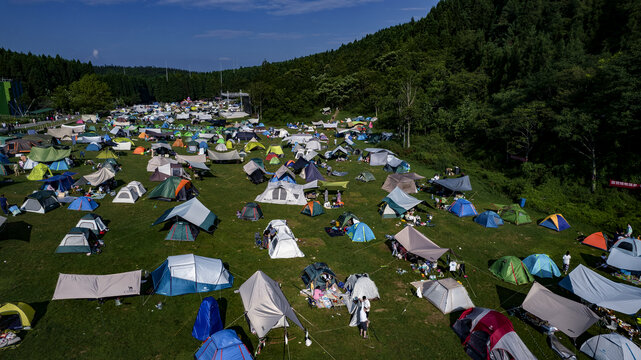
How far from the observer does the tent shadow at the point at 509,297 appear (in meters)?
12.6

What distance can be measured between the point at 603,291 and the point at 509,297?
10.1 ft

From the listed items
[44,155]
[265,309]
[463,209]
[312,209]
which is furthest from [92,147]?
[463,209]

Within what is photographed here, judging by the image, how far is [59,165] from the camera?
92.0ft

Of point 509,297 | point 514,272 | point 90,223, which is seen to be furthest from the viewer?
point 90,223

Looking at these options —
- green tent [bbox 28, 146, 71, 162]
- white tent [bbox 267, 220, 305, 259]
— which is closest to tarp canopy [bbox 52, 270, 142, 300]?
white tent [bbox 267, 220, 305, 259]

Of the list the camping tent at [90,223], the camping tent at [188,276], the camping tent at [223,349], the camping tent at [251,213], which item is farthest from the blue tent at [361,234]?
the camping tent at [90,223]

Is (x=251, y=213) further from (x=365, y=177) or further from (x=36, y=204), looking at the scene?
(x=36, y=204)

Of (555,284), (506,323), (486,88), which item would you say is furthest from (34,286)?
(486,88)

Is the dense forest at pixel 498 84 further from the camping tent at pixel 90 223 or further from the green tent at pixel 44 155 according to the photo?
the green tent at pixel 44 155

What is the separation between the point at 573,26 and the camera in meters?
45.0

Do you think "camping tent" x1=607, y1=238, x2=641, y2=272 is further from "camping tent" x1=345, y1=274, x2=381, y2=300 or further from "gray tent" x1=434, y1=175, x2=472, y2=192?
"camping tent" x1=345, y1=274, x2=381, y2=300

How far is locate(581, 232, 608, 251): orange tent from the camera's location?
56.5 ft

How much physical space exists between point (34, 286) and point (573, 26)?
61.7 metres

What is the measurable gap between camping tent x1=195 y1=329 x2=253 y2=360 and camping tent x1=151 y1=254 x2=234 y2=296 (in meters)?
3.63
